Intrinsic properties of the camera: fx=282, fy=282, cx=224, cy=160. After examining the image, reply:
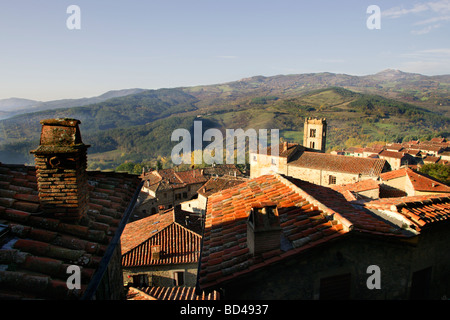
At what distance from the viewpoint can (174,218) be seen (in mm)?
17750

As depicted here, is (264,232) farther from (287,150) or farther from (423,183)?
(287,150)

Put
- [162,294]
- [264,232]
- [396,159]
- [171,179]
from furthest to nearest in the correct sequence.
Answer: [396,159] → [171,179] → [162,294] → [264,232]

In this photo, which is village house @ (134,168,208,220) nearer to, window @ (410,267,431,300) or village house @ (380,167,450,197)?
village house @ (380,167,450,197)

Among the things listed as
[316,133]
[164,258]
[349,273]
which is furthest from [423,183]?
[316,133]

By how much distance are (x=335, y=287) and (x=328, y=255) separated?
664 millimetres

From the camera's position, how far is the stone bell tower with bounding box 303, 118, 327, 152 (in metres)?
50.5

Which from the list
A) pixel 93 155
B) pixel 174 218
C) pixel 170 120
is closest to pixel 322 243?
pixel 174 218

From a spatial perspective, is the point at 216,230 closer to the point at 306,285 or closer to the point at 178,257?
the point at 306,285

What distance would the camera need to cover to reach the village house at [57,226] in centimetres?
335

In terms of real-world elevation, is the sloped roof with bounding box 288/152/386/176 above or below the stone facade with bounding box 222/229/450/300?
below

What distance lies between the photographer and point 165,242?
1574cm

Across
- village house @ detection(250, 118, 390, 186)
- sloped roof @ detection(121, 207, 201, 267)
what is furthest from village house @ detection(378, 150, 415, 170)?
sloped roof @ detection(121, 207, 201, 267)

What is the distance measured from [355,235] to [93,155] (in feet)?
448

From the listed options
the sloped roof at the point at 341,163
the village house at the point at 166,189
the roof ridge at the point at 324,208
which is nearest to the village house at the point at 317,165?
the sloped roof at the point at 341,163
